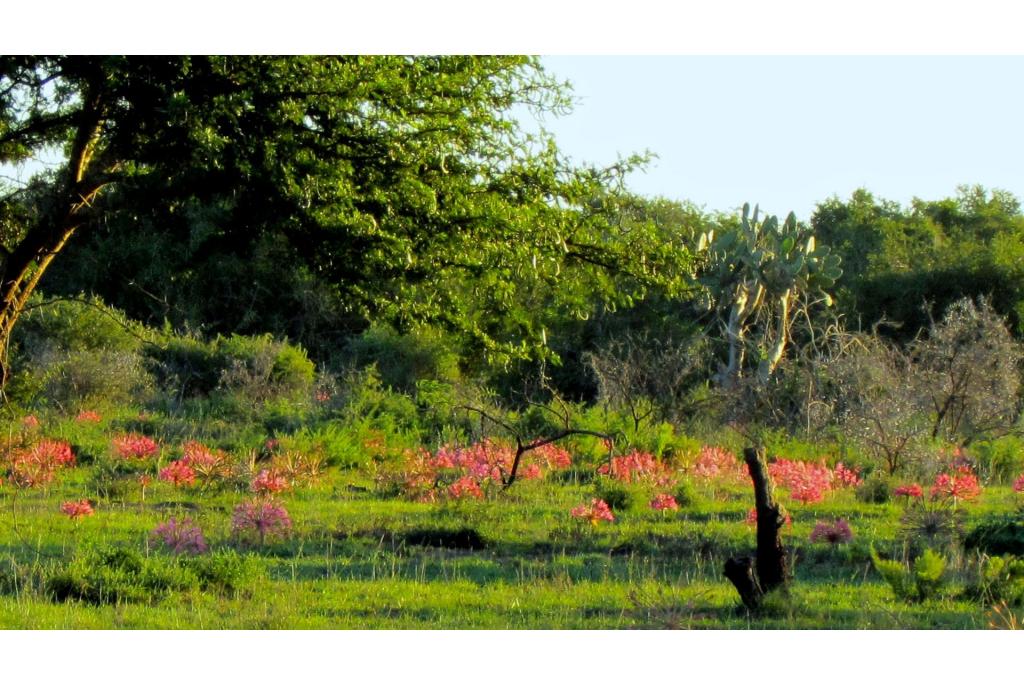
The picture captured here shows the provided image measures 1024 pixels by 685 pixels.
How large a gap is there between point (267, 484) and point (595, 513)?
12.1 ft

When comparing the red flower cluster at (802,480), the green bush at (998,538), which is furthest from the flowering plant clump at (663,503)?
the green bush at (998,538)

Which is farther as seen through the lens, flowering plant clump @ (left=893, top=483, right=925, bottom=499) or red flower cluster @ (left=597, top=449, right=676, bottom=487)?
red flower cluster @ (left=597, top=449, right=676, bottom=487)

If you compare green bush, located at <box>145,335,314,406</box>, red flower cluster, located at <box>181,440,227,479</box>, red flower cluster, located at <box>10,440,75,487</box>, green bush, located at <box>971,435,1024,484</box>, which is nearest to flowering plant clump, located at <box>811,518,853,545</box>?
green bush, located at <box>971,435,1024,484</box>

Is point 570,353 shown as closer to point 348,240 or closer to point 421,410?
point 421,410

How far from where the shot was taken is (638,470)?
43.3ft

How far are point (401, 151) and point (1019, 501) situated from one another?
6989mm

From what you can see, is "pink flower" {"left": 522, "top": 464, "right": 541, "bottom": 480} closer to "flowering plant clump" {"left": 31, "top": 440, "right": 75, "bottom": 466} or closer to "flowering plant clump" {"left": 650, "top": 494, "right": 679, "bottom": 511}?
"flowering plant clump" {"left": 650, "top": 494, "right": 679, "bottom": 511}

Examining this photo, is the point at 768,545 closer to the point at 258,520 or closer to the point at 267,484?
the point at 258,520

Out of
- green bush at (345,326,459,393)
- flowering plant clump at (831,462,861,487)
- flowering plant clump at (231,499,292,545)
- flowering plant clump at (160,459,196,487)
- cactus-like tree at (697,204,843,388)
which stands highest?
cactus-like tree at (697,204,843,388)

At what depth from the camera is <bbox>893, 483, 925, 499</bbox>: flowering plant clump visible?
452 inches

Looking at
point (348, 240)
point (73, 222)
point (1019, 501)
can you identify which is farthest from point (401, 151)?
point (1019, 501)

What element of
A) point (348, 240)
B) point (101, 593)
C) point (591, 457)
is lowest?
point (101, 593)

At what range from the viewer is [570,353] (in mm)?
27438

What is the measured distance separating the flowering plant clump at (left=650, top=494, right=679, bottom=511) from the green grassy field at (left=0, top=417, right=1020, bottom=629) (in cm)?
10
